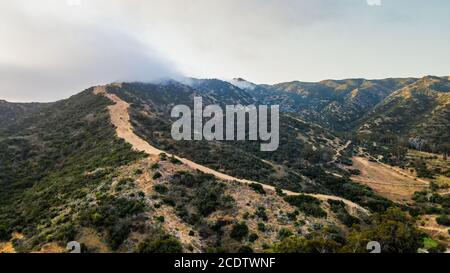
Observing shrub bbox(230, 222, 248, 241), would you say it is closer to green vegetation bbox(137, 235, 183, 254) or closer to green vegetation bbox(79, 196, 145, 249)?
green vegetation bbox(137, 235, 183, 254)

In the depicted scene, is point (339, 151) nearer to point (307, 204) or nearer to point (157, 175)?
point (307, 204)

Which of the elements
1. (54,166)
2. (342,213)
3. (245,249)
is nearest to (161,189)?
(245,249)

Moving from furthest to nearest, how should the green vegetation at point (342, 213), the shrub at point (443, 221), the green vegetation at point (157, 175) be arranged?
the shrub at point (443, 221) < the green vegetation at point (157, 175) < the green vegetation at point (342, 213)

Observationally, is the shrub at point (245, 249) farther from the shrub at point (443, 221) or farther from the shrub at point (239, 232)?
the shrub at point (443, 221)

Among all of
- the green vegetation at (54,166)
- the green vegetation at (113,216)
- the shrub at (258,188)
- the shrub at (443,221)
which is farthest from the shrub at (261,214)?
the shrub at (443,221)

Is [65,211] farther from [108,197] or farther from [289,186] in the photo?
[289,186]

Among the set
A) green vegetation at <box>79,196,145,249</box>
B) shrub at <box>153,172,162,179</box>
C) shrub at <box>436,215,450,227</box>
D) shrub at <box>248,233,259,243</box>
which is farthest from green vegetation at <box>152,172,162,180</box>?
shrub at <box>436,215,450,227</box>
